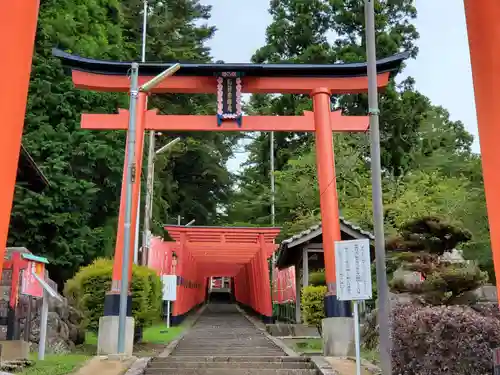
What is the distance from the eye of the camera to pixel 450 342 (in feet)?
24.3

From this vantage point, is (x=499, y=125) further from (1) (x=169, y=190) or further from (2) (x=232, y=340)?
(1) (x=169, y=190)

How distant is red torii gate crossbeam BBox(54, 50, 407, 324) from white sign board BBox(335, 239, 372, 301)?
12.2ft

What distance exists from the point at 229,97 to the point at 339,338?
581 centimetres

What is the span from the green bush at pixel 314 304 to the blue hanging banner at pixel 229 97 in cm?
494

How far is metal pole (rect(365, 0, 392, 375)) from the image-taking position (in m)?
7.33

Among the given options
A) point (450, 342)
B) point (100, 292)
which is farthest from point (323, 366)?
point (100, 292)

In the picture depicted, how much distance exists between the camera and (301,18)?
3084cm

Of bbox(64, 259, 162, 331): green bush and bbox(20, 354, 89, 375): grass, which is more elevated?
bbox(64, 259, 162, 331): green bush

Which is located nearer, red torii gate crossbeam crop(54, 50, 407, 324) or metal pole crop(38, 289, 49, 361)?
metal pole crop(38, 289, 49, 361)

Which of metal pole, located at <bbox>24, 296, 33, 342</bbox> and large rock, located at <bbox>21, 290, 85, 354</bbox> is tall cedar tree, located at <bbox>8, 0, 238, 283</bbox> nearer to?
large rock, located at <bbox>21, 290, 85, 354</bbox>

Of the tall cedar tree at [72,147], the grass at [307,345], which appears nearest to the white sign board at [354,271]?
the grass at [307,345]

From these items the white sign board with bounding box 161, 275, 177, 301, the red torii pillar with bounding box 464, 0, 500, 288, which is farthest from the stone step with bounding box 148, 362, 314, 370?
the white sign board with bounding box 161, 275, 177, 301

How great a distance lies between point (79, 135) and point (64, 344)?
11284mm

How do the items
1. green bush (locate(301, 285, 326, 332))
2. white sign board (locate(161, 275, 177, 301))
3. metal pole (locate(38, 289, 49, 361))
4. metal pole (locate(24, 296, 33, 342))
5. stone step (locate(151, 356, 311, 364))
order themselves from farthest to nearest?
white sign board (locate(161, 275, 177, 301)) < green bush (locate(301, 285, 326, 332)) < stone step (locate(151, 356, 311, 364)) < metal pole (locate(24, 296, 33, 342)) < metal pole (locate(38, 289, 49, 361))
